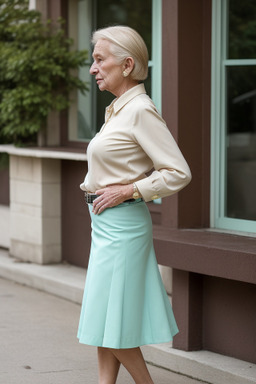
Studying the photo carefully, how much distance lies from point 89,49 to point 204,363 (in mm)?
4123

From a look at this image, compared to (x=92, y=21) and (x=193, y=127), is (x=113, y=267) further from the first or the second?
(x=92, y=21)

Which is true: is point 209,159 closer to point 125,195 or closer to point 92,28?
point 125,195

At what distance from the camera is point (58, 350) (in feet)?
19.7

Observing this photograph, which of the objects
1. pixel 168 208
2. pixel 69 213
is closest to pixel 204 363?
pixel 168 208

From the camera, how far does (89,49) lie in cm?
847

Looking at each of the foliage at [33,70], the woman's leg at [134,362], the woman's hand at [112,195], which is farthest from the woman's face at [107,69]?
the foliage at [33,70]

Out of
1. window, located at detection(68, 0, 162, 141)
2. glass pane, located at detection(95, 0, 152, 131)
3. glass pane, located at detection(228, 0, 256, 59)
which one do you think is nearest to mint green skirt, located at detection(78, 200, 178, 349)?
glass pane, located at detection(228, 0, 256, 59)

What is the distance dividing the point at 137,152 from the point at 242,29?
291 centimetres

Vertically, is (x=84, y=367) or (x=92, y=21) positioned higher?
(x=92, y=21)

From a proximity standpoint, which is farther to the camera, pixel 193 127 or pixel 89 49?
pixel 89 49

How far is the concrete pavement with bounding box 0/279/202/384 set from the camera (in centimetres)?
535

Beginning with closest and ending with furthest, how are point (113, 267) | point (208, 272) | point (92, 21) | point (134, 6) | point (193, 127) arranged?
point (113, 267)
point (208, 272)
point (193, 127)
point (134, 6)
point (92, 21)

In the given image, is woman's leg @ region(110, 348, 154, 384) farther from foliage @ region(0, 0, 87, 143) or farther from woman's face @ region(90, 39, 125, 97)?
foliage @ region(0, 0, 87, 143)

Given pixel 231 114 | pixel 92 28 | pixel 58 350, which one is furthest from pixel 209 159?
pixel 92 28
